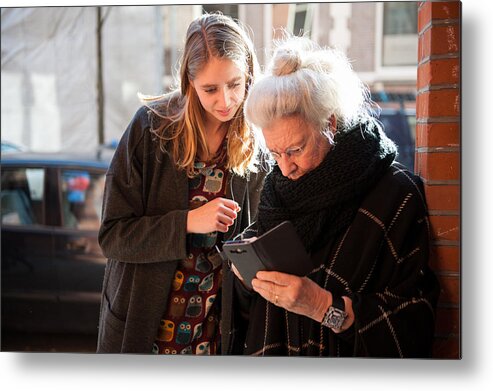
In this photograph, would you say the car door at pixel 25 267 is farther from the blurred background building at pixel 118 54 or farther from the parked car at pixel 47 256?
the blurred background building at pixel 118 54

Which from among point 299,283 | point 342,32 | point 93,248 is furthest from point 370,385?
point 342,32

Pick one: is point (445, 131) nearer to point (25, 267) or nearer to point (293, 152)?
point (293, 152)

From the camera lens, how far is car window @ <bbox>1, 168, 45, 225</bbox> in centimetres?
235

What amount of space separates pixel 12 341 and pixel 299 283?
3.32ft

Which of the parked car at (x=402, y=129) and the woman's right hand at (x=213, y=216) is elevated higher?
the parked car at (x=402, y=129)

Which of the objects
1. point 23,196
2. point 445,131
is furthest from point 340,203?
point 23,196

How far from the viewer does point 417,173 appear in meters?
2.01

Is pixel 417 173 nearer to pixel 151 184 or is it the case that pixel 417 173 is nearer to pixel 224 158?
pixel 224 158

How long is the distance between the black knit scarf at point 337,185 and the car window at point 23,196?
0.99 meters

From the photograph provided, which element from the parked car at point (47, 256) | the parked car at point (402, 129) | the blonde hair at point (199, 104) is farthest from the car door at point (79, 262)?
the parked car at point (402, 129)

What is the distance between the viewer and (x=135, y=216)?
201 cm

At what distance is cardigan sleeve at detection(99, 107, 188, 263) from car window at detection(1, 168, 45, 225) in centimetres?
49

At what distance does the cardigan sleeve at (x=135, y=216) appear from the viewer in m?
1.96

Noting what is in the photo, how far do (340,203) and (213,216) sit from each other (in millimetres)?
360
